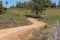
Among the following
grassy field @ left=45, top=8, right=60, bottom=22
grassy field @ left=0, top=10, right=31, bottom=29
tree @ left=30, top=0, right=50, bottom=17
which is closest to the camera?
grassy field @ left=0, top=10, right=31, bottom=29

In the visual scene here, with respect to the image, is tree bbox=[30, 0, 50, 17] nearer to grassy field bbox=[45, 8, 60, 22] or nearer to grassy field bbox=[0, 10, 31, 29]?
grassy field bbox=[45, 8, 60, 22]

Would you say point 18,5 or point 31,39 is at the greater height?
point 31,39

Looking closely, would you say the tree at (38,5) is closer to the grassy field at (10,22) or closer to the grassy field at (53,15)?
the grassy field at (53,15)

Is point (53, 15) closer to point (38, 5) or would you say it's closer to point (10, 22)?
point (38, 5)

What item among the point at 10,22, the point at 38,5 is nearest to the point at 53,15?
the point at 38,5

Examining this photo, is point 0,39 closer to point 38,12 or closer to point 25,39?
point 25,39

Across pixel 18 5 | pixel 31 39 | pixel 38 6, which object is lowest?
pixel 18 5

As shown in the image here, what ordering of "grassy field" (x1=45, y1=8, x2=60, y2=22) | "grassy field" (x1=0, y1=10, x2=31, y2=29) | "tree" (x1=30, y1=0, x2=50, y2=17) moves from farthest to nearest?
"tree" (x1=30, y1=0, x2=50, y2=17) → "grassy field" (x1=45, y1=8, x2=60, y2=22) → "grassy field" (x1=0, y1=10, x2=31, y2=29)

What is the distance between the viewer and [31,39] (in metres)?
21.3

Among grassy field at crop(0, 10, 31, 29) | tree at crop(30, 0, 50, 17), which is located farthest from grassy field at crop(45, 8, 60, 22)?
grassy field at crop(0, 10, 31, 29)

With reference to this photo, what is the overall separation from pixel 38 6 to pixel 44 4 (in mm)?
2735

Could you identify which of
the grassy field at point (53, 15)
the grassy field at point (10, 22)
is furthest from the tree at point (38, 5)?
the grassy field at point (10, 22)

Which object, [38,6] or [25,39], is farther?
[38,6]

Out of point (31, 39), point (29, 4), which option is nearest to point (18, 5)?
point (29, 4)
